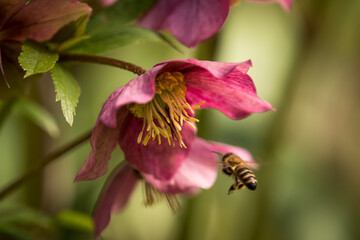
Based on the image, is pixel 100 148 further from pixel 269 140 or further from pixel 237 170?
pixel 269 140

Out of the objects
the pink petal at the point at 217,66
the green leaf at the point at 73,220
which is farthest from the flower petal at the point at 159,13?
the green leaf at the point at 73,220

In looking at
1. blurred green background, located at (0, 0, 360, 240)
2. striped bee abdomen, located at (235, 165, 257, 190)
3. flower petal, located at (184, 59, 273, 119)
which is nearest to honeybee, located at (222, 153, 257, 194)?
striped bee abdomen, located at (235, 165, 257, 190)

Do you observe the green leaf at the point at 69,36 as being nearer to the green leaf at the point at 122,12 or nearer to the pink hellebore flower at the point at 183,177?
the green leaf at the point at 122,12

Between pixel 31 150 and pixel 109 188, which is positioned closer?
pixel 109 188

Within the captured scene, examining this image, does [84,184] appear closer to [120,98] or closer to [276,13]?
[276,13]

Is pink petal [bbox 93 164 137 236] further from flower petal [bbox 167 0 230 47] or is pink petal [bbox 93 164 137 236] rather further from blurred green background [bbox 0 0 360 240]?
blurred green background [bbox 0 0 360 240]

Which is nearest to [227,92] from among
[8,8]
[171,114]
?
[171,114]

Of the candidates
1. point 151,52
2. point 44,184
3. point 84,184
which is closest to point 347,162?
point 151,52
